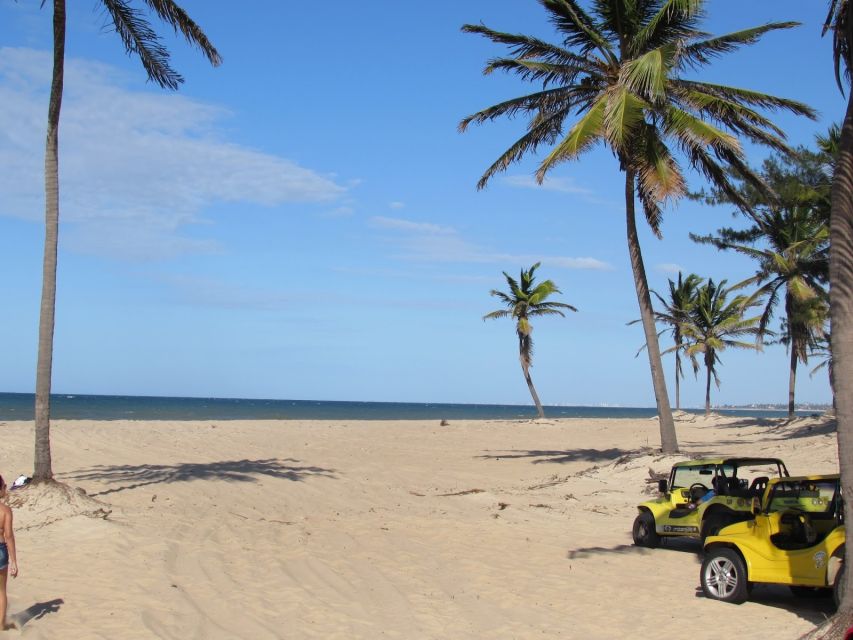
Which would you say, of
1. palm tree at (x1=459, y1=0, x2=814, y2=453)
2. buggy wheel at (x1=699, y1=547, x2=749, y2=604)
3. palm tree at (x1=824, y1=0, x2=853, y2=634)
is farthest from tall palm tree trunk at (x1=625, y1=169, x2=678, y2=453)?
palm tree at (x1=824, y1=0, x2=853, y2=634)

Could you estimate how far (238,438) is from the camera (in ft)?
107

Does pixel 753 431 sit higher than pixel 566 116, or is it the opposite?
pixel 566 116

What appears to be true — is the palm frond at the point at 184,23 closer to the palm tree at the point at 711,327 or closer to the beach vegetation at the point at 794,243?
the beach vegetation at the point at 794,243

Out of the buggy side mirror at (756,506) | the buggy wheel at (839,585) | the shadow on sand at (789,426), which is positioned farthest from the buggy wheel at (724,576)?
the shadow on sand at (789,426)

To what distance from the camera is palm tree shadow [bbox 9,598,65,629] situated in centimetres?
779

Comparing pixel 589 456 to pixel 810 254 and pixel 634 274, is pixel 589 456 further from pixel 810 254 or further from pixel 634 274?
pixel 810 254

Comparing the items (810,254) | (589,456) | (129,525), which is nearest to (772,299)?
(810,254)

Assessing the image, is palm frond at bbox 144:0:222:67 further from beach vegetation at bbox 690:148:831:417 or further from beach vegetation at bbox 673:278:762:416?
beach vegetation at bbox 673:278:762:416

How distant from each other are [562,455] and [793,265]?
53.2 feet

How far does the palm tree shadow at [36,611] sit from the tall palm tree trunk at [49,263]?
5.22 metres

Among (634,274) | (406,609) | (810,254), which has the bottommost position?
(406,609)

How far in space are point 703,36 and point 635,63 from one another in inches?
158

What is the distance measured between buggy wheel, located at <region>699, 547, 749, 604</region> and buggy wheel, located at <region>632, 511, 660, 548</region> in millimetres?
3043

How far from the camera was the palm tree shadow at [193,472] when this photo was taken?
703 inches
